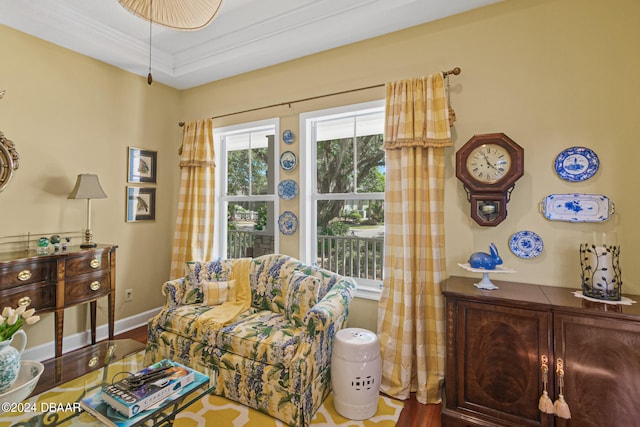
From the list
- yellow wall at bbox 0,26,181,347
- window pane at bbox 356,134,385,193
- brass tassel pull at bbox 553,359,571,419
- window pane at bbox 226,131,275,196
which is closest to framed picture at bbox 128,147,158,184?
yellow wall at bbox 0,26,181,347

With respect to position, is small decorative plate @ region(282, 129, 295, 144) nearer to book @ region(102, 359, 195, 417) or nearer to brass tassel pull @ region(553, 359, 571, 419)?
book @ region(102, 359, 195, 417)

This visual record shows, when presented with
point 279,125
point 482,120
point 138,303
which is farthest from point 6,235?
point 482,120

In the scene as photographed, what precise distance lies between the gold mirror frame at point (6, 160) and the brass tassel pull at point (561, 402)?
13.5 ft

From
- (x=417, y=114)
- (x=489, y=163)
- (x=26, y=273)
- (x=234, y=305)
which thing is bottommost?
(x=234, y=305)

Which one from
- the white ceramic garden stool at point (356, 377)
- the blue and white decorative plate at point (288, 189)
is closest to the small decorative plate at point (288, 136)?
the blue and white decorative plate at point (288, 189)

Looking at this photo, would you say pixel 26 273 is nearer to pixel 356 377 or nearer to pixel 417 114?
pixel 356 377

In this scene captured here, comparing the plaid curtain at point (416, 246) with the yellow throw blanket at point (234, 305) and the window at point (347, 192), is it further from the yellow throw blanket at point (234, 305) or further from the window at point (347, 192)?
the yellow throw blanket at point (234, 305)

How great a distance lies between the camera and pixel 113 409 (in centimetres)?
129

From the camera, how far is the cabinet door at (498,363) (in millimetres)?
1679

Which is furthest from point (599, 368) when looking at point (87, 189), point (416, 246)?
point (87, 189)

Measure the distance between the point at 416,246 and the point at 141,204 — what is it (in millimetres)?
3143

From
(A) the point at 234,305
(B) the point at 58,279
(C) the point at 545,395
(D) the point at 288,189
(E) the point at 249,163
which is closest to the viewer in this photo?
(C) the point at 545,395

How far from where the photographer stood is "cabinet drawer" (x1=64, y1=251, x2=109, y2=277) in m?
2.53

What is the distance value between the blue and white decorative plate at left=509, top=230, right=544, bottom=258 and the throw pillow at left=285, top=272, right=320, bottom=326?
1474 millimetres
